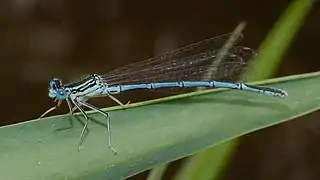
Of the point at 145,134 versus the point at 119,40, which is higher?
the point at 119,40

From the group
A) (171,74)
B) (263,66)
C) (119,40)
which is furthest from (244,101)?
(119,40)

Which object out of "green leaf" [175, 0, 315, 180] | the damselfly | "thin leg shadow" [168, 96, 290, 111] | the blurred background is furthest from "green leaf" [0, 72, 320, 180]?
the blurred background

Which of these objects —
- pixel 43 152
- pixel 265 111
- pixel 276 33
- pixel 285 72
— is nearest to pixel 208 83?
pixel 276 33

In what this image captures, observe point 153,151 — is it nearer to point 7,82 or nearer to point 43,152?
point 43,152

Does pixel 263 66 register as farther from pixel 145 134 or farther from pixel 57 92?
pixel 57 92

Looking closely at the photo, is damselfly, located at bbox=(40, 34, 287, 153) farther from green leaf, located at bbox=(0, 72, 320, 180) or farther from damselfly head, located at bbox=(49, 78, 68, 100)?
green leaf, located at bbox=(0, 72, 320, 180)

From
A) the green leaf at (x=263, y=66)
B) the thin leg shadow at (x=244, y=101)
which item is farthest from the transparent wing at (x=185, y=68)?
the thin leg shadow at (x=244, y=101)

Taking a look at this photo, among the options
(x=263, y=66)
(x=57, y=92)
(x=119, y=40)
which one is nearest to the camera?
(x=263, y=66)

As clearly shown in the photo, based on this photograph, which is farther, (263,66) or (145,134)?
(263,66)
